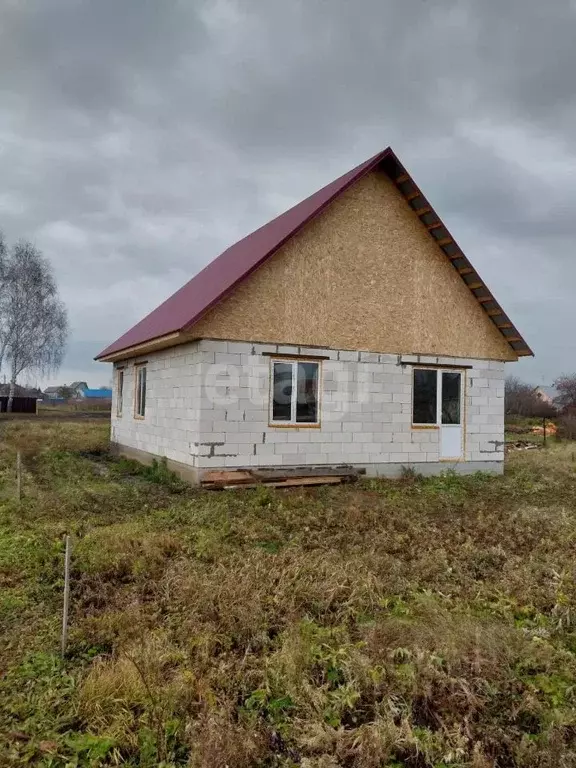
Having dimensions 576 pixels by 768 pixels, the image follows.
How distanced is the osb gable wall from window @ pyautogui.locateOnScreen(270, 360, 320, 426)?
55 centimetres

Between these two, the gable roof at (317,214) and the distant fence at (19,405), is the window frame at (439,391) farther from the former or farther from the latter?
the distant fence at (19,405)

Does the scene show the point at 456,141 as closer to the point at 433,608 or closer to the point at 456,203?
the point at 456,203

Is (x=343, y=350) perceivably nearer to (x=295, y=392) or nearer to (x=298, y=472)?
(x=295, y=392)

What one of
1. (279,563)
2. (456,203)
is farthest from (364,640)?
(456,203)

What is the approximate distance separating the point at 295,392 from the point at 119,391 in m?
8.12

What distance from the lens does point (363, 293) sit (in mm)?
12281

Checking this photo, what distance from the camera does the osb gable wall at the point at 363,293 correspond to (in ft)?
36.9

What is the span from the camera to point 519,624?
4.77m

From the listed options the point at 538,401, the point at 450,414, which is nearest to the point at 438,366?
the point at 450,414

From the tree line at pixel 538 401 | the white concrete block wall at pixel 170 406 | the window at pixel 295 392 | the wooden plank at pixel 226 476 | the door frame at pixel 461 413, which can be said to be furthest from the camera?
the tree line at pixel 538 401

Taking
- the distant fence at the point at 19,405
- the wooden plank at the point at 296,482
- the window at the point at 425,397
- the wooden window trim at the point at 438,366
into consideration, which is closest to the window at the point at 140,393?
the wooden plank at the point at 296,482

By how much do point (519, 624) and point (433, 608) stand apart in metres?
0.72

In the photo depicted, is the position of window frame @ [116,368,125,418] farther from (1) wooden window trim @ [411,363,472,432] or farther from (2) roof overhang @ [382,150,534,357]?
(2) roof overhang @ [382,150,534,357]

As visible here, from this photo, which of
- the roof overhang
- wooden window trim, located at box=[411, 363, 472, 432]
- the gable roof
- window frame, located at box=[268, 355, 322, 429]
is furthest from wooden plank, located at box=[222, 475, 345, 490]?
the roof overhang
